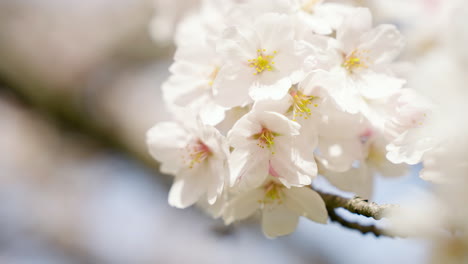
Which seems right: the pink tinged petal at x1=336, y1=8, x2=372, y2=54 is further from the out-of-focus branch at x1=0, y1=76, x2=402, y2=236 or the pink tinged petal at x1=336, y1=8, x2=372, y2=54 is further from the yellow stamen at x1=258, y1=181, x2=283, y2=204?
the out-of-focus branch at x1=0, y1=76, x2=402, y2=236

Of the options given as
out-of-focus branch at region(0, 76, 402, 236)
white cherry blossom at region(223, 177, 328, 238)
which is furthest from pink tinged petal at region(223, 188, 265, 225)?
out-of-focus branch at region(0, 76, 402, 236)

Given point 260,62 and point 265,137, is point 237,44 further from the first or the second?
point 265,137

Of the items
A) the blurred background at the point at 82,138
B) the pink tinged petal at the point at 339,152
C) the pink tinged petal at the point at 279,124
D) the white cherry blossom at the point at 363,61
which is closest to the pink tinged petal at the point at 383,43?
the white cherry blossom at the point at 363,61

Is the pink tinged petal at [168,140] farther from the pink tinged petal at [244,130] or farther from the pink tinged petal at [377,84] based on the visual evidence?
the pink tinged petal at [377,84]

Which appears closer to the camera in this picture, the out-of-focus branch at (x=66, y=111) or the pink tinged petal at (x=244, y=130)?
the pink tinged petal at (x=244, y=130)

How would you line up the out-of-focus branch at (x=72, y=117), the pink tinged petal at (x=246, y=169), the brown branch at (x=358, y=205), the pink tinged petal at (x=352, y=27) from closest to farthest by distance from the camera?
the brown branch at (x=358, y=205) < the pink tinged petal at (x=246, y=169) < the pink tinged petal at (x=352, y=27) < the out-of-focus branch at (x=72, y=117)

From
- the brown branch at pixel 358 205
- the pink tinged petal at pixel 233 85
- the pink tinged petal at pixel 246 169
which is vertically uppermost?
the pink tinged petal at pixel 233 85

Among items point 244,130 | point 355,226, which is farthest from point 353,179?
point 244,130
